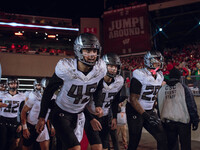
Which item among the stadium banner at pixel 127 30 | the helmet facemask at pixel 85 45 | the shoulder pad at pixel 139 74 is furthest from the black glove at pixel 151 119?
the stadium banner at pixel 127 30

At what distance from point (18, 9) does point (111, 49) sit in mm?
14186

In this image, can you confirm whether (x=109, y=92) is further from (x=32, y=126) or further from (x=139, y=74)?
(x=32, y=126)

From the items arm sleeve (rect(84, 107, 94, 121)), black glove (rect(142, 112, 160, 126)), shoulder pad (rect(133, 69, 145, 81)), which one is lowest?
black glove (rect(142, 112, 160, 126))

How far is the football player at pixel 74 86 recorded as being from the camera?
3.19 meters

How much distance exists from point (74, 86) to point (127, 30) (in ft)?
55.3

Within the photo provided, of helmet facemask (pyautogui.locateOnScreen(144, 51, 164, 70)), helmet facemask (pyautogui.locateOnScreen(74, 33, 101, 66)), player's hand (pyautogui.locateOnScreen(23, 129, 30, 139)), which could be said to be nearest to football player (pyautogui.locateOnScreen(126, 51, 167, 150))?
helmet facemask (pyautogui.locateOnScreen(144, 51, 164, 70))

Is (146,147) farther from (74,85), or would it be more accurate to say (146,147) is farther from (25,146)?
(74,85)

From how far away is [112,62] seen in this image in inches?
189

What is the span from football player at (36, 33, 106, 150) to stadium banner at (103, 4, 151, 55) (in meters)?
15.6

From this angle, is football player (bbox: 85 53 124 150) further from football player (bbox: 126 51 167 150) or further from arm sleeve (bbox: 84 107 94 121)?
arm sleeve (bbox: 84 107 94 121)

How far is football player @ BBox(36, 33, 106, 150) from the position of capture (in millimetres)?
3191

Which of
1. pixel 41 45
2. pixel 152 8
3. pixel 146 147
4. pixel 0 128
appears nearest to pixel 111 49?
pixel 152 8

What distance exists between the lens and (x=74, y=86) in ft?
10.6

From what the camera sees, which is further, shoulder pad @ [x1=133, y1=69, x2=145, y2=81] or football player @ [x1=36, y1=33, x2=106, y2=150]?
shoulder pad @ [x1=133, y1=69, x2=145, y2=81]
